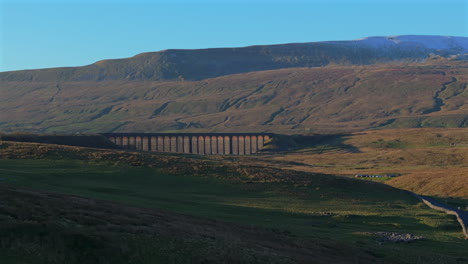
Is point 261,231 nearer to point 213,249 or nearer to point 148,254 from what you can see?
point 213,249

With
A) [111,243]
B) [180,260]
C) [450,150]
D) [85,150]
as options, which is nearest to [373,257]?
[180,260]

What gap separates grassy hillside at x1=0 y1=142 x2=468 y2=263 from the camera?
23.5 metres

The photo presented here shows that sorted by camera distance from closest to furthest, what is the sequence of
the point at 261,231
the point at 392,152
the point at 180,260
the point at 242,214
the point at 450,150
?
the point at 180,260 < the point at 261,231 < the point at 242,214 < the point at 450,150 < the point at 392,152

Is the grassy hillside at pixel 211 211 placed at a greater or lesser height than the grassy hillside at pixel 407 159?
greater

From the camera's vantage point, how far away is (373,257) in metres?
30.5

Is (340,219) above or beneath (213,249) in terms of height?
beneath

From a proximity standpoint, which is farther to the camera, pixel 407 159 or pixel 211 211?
pixel 407 159

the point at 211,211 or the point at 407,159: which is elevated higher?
the point at 211,211

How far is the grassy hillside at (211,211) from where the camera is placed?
923 inches

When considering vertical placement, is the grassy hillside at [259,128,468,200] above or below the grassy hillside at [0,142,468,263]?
below

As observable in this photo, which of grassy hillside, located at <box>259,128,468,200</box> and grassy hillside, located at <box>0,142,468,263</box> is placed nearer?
grassy hillside, located at <box>0,142,468,263</box>

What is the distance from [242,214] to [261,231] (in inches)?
486

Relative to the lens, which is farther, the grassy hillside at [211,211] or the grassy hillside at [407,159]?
the grassy hillside at [407,159]

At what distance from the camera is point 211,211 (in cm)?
4397
